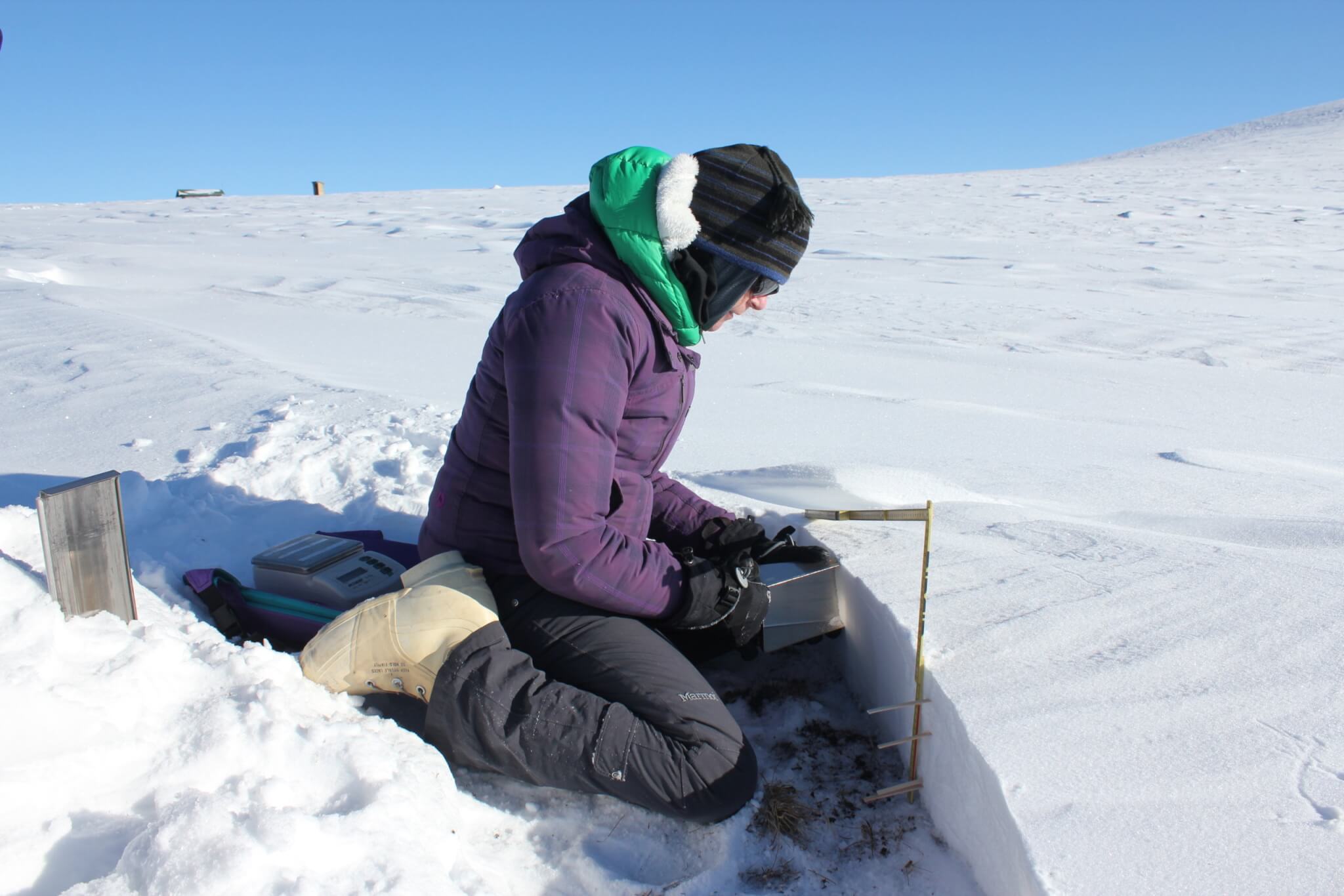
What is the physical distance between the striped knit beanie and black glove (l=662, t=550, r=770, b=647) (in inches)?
24.5

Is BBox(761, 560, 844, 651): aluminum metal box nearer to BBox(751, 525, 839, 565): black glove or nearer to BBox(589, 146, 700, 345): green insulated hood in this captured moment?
BBox(751, 525, 839, 565): black glove

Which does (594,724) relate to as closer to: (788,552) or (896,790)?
(896,790)

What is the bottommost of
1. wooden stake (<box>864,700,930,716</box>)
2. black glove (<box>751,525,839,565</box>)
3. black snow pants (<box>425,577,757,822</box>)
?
black snow pants (<box>425,577,757,822</box>)

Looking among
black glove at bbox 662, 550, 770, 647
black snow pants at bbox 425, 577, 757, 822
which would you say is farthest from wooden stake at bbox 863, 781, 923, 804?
black glove at bbox 662, 550, 770, 647

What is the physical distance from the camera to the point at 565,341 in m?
1.63

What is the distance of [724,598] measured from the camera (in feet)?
6.34

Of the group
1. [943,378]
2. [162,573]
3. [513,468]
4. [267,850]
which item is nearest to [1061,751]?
[513,468]

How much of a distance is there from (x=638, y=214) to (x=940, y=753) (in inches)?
43.7

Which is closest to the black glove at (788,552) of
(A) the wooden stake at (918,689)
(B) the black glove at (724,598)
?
(B) the black glove at (724,598)

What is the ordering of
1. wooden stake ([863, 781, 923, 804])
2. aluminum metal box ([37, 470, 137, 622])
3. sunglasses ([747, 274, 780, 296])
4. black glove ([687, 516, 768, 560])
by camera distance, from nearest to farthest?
aluminum metal box ([37, 470, 137, 622])
wooden stake ([863, 781, 923, 804])
sunglasses ([747, 274, 780, 296])
black glove ([687, 516, 768, 560])

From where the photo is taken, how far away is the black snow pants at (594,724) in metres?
1.64

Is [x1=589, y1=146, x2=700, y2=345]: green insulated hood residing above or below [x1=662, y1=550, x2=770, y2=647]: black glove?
above

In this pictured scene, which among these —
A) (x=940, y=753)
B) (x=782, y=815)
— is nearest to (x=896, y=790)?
(x=940, y=753)

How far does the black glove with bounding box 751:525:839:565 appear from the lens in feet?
7.20
